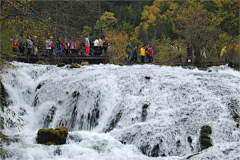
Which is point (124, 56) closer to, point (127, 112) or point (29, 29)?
point (127, 112)

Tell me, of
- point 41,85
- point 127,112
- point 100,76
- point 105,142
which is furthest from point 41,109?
point 105,142

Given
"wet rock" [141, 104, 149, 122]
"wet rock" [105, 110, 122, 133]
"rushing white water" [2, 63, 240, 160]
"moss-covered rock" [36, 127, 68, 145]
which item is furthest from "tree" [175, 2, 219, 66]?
"moss-covered rock" [36, 127, 68, 145]

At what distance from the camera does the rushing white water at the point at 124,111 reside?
8.46 m

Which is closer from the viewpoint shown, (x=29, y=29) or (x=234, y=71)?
(x=29, y=29)

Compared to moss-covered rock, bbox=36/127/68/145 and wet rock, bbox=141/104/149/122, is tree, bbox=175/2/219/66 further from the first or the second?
moss-covered rock, bbox=36/127/68/145

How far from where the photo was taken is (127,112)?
1110 cm

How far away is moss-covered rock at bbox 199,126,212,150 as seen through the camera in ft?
28.3

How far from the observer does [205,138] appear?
877 cm

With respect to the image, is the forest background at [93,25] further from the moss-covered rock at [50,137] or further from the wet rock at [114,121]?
the wet rock at [114,121]

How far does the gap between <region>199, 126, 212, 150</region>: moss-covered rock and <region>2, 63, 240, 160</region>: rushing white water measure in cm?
12

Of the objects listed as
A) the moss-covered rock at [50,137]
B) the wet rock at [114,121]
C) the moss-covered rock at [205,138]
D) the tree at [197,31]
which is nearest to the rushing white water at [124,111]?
the wet rock at [114,121]

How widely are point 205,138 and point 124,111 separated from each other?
3376 millimetres

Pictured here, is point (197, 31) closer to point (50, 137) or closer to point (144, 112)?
point (144, 112)

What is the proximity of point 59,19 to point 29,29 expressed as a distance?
789mm
